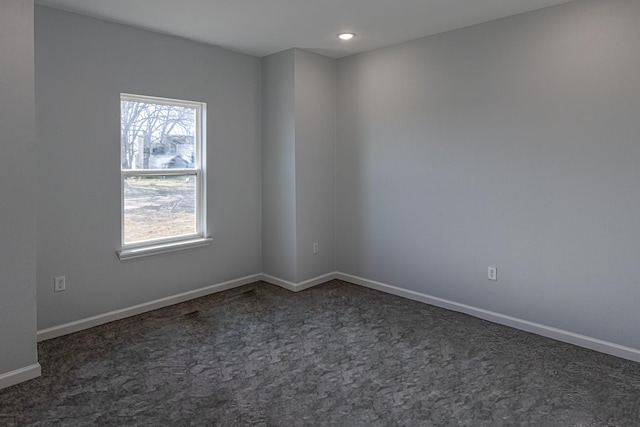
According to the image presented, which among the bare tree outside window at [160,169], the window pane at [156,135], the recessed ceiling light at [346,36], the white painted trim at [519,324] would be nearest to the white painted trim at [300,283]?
the white painted trim at [519,324]

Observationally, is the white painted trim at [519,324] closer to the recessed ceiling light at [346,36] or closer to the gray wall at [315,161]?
the gray wall at [315,161]

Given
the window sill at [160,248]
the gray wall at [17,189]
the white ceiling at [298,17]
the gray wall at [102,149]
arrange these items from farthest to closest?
the window sill at [160,248]
the gray wall at [102,149]
the white ceiling at [298,17]
the gray wall at [17,189]

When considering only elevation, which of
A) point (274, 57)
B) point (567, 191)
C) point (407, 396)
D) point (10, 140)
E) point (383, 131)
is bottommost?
point (407, 396)

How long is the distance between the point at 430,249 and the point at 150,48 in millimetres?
3110

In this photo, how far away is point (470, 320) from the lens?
362 centimetres

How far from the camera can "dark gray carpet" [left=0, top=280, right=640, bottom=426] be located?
2297 mm

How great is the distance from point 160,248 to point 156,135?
1035mm

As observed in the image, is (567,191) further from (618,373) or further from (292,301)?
(292,301)

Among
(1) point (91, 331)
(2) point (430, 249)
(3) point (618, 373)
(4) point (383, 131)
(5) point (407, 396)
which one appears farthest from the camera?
(4) point (383, 131)

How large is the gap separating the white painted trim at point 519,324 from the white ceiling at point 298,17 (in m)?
2.41

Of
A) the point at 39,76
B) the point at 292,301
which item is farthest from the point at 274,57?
the point at 292,301

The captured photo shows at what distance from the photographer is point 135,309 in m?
3.76

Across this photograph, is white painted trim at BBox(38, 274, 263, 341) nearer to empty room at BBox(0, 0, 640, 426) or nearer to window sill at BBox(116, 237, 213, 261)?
empty room at BBox(0, 0, 640, 426)

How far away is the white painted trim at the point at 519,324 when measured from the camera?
2.97 m
